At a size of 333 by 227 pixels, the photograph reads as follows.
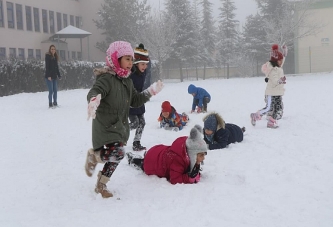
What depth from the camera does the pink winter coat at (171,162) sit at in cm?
438

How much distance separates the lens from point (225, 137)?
6227 millimetres

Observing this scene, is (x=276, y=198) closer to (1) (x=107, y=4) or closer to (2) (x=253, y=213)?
(2) (x=253, y=213)

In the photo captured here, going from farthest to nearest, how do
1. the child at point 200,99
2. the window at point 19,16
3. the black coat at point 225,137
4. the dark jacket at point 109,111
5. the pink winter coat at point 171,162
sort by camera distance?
the window at point 19,16
the child at point 200,99
the black coat at point 225,137
the pink winter coat at point 171,162
the dark jacket at point 109,111

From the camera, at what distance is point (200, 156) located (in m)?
4.45

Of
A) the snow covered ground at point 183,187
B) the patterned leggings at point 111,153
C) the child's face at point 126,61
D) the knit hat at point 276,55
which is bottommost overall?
the snow covered ground at point 183,187

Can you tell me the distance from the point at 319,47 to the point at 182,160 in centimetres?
4055

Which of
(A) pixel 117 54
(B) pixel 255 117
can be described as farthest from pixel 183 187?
(B) pixel 255 117

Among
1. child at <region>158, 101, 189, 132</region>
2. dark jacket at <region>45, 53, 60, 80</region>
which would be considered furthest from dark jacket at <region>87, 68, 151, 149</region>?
dark jacket at <region>45, 53, 60, 80</region>

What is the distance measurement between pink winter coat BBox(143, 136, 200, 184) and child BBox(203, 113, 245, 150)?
5.22 ft

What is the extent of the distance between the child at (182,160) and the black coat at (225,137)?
5.15 ft

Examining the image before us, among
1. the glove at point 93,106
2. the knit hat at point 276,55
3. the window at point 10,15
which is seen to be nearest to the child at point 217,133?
the knit hat at point 276,55

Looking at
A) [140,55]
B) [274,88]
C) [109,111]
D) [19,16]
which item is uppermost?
[19,16]

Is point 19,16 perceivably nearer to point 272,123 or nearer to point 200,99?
point 200,99

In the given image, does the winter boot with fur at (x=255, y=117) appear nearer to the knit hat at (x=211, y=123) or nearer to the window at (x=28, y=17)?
A: the knit hat at (x=211, y=123)
